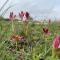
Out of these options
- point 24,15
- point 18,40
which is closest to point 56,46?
point 18,40

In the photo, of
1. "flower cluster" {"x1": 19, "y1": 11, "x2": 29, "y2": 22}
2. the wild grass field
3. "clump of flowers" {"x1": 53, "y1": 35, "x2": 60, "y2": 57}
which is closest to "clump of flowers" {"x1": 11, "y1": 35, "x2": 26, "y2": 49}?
the wild grass field

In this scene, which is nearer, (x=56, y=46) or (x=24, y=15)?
(x=56, y=46)

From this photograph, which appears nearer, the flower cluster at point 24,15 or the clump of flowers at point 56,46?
the clump of flowers at point 56,46

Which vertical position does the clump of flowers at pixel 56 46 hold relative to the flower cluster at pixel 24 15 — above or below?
below

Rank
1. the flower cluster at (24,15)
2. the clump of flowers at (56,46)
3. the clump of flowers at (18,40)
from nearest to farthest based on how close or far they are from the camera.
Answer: the clump of flowers at (56,46), the clump of flowers at (18,40), the flower cluster at (24,15)

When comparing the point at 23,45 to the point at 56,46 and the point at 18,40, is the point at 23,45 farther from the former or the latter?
the point at 56,46

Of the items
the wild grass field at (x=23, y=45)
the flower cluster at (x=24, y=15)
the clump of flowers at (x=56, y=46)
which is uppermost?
the flower cluster at (x=24, y=15)

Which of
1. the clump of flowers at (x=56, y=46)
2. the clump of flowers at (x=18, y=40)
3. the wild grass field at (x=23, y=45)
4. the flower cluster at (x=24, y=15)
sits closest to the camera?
the clump of flowers at (x=56, y=46)

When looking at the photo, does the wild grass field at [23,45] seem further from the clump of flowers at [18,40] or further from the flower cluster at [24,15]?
the flower cluster at [24,15]

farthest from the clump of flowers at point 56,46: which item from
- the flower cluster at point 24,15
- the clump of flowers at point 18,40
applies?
the flower cluster at point 24,15

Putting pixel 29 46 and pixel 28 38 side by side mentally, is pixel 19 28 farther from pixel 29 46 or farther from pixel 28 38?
pixel 29 46

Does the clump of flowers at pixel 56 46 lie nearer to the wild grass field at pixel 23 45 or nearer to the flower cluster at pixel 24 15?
the wild grass field at pixel 23 45

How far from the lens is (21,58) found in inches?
64.9

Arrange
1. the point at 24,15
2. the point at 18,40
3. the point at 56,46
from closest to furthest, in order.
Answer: the point at 56,46, the point at 18,40, the point at 24,15
